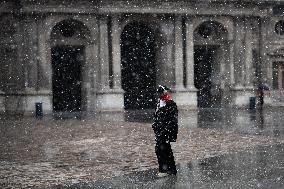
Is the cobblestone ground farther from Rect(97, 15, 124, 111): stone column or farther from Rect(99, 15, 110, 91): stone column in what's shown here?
Rect(99, 15, 110, 91): stone column

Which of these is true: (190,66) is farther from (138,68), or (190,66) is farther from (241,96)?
(241,96)

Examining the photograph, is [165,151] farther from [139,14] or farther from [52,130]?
[139,14]

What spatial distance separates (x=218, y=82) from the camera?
35875 millimetres

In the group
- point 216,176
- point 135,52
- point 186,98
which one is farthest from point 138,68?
point 216,176

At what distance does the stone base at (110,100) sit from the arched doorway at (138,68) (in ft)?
10.6

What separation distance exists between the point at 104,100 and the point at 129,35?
616 cm

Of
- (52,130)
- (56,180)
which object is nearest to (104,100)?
(52,130)

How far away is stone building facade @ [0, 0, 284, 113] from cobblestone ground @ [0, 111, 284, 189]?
11.8 m

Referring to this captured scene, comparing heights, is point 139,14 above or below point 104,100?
above

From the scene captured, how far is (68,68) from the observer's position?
34.3 meters

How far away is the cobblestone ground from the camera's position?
9.98 meters

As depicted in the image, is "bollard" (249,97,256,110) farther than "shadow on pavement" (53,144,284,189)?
Yes

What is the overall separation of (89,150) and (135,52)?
74.1 feet

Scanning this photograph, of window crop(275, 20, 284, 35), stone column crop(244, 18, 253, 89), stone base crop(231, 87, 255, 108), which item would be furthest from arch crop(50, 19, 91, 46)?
window crop(275, 20, 284, 35)
